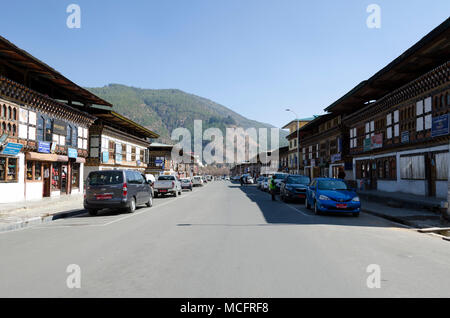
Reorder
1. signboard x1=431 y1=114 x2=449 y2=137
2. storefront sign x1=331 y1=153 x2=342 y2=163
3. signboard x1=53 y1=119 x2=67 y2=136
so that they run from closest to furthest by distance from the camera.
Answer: signboard x1=431 y1=114 x2=449 y2=137 < signboard x1=53 y1=119 x2=67 y2=136 < storefront sign x1=331 y1=153 x2=342 y2=163

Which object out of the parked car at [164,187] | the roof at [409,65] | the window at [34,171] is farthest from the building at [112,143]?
the roof at [409,65]

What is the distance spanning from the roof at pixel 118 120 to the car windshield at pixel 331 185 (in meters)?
27.7

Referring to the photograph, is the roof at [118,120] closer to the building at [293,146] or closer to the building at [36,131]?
the building at [36,131]

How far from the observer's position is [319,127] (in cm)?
5381

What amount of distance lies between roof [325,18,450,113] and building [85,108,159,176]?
82.4ft

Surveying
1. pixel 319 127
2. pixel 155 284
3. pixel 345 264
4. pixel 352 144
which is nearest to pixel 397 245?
pixel 345 264

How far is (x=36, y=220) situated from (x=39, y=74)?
15.2 m

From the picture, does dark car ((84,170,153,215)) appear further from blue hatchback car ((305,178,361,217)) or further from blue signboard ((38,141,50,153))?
blue signboard ((38,141,50,153))

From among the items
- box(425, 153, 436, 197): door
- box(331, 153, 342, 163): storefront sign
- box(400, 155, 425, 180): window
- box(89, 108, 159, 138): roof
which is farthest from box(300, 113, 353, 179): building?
box(89, 108, 159, 138): roof

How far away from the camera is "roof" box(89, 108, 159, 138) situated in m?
38.0

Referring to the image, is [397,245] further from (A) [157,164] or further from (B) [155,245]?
(A) [157,164]

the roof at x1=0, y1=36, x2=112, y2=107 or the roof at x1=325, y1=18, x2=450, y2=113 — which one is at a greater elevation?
the roof at x1=325, y1=18, x2=450, y2=113

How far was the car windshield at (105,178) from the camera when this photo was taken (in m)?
15.5

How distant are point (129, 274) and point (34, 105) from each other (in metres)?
22.3
